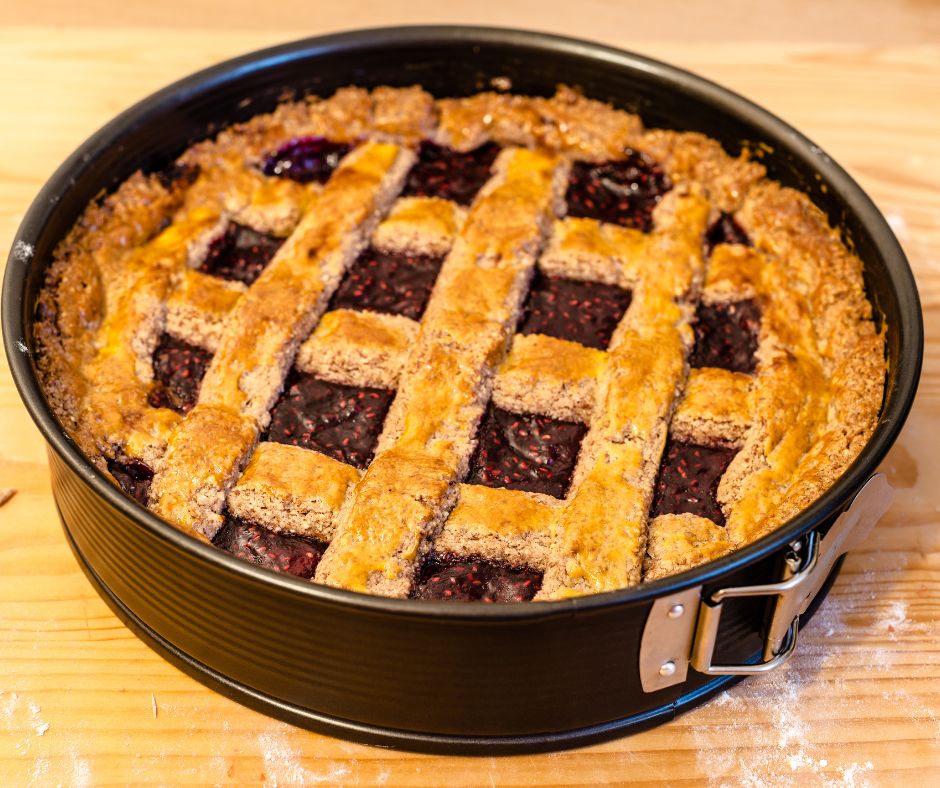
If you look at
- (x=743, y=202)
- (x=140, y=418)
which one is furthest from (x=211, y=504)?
(x=743, y=202)

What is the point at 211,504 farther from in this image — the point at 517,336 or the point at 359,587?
the point at 517,336

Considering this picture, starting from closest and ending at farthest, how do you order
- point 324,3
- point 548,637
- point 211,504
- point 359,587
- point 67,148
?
1. point 548,637
2. point 359,587
3. point 211,504
4. point 67,148
5. point 324,3

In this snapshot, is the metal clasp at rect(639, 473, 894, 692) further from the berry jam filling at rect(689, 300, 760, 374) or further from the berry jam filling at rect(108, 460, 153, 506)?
the berry jam filling at rect(108, 460, 153, 506)

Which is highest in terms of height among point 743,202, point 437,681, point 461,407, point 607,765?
point 743,202

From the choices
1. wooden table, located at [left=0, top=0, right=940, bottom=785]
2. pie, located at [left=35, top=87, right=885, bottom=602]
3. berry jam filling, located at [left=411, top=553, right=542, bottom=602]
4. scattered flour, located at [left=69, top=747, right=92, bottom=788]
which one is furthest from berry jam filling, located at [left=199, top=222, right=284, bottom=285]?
scattered flour, located at [left=69, top=747, right=92, bottom=788]

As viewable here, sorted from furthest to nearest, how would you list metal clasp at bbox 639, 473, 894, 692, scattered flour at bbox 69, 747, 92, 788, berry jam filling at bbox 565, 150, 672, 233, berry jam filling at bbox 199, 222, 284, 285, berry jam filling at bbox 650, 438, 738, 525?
berry jam filling at bbox 565, 150, 672, 233 → berry jam filling at bbox 199, 222, 284, 285 → berry jam filling at bbox 650, 438, 738, 525 → scattered flour at bbox 69, 747, 92, 788 → metal clasp at bbox 639, 473, 894, 692

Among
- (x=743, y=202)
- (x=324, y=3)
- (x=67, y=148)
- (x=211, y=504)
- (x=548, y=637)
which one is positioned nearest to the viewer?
Result: (x=548, y=637)

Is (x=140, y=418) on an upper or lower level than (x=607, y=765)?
upper

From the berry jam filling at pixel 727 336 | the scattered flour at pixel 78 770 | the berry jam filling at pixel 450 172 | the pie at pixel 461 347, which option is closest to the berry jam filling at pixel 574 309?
the pie at pixel 461 347

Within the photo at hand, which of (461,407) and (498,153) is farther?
(498,153)
